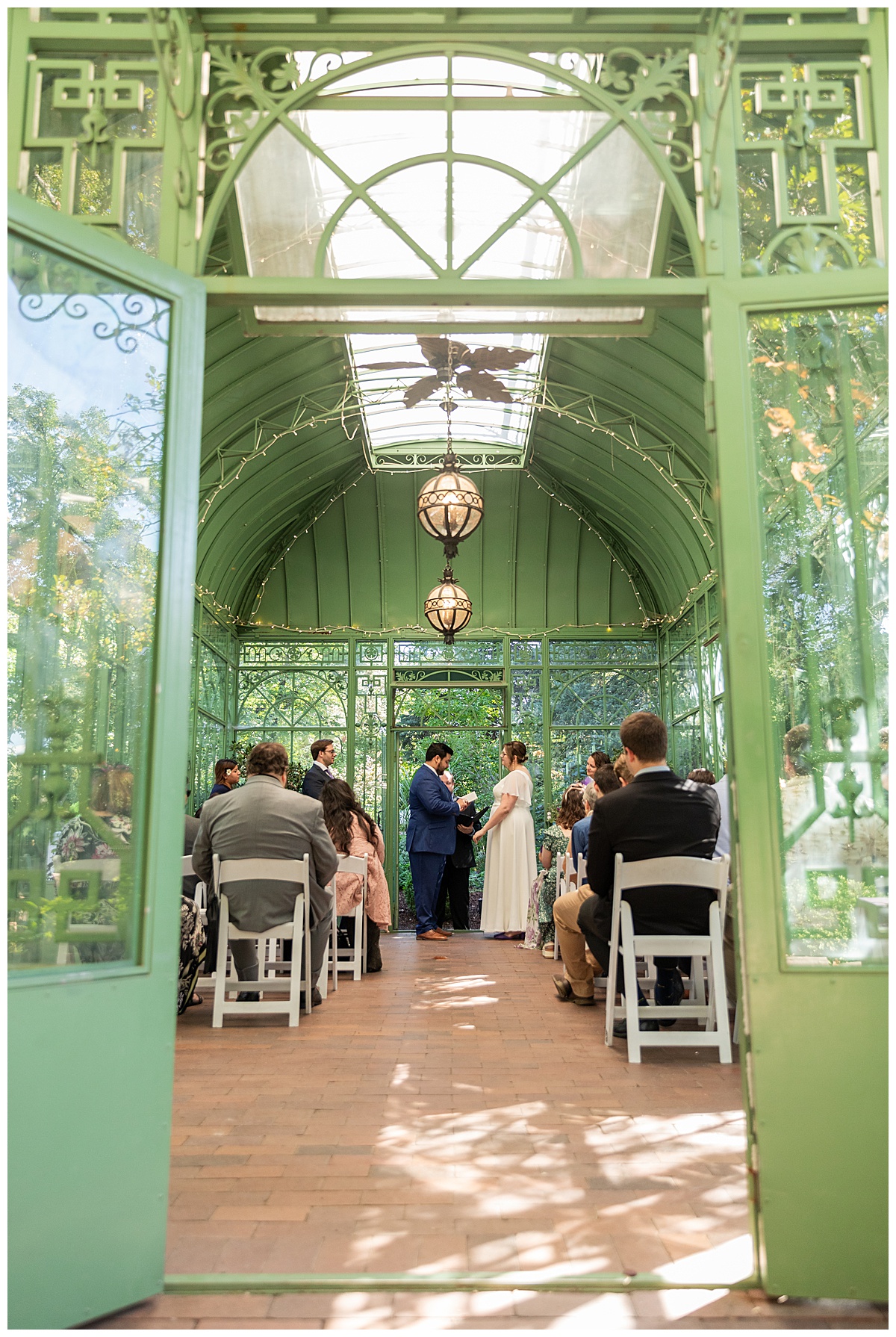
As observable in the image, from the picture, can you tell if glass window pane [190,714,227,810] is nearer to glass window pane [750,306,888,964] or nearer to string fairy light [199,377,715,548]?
string fairy light [199,377,715,548]

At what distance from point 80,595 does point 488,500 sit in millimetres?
10497

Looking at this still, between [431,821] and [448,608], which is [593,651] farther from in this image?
[431,821]

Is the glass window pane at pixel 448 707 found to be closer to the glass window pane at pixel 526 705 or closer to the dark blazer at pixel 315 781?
the glass window pane at pixel 526 705

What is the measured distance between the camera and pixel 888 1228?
2479 mm

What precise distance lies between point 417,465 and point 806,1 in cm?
965

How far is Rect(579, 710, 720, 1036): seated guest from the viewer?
5.10 metres

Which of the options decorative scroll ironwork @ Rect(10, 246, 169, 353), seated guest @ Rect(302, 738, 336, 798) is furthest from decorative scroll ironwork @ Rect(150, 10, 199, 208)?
seated guest @ Rect(302, 738, 336, 798)

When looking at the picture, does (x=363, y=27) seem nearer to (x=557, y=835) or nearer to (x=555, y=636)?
(x=557, y=835)

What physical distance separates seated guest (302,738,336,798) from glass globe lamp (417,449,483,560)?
2.00 meters

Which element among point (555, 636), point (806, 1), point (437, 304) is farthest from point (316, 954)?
point (555, 636)

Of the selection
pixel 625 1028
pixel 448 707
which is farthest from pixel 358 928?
pixel 448 707

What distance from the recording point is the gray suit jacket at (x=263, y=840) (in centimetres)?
591

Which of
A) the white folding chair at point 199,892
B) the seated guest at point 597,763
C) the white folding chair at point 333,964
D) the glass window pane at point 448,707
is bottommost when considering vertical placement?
the white folding chair at point 333,964

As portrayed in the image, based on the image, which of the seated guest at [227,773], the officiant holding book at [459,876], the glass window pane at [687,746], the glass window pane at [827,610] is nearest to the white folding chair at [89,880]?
the glass window pane at [827,610]
